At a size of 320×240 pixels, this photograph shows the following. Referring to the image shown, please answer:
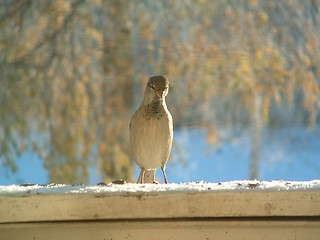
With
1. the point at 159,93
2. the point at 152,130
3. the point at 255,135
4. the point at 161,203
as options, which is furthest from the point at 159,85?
the point at 255,135

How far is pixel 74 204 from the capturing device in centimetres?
73

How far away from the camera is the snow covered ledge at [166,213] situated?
2.31ft

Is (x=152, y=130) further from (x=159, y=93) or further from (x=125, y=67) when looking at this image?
(x=125, y=67)

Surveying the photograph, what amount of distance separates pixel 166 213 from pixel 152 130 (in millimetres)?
847

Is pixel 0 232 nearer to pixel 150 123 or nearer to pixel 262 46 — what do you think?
pixel 150 123

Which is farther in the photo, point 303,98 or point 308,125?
point 303,98

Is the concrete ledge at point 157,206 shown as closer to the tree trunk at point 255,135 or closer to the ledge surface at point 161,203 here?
the ledge surface at point 161,203

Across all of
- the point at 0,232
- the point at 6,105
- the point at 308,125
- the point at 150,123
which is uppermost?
the point at 6,105

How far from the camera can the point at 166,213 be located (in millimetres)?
713

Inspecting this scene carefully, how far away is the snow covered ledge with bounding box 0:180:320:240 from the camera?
70cm

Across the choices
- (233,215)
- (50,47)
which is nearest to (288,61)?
(50,47)

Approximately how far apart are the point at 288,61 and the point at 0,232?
266 centimetres

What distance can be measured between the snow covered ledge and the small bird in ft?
2.65

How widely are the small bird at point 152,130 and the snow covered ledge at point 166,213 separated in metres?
0.81
